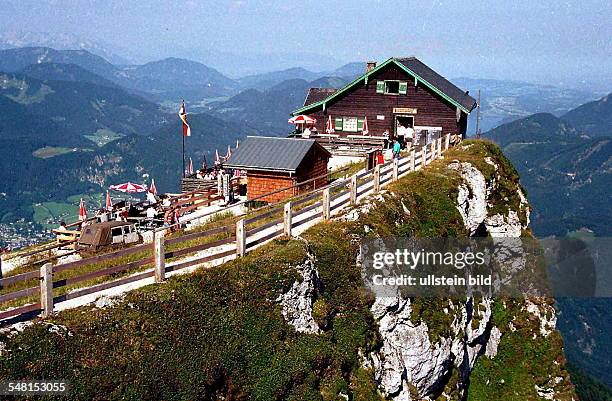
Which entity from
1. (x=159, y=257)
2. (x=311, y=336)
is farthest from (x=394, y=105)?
(x=159, y=257)

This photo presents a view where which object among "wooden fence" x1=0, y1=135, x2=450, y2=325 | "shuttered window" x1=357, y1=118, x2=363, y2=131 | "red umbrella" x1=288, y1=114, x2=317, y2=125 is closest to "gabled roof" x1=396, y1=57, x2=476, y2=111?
"shuttered window" x1=357, y1=118, x2=363, y2=131

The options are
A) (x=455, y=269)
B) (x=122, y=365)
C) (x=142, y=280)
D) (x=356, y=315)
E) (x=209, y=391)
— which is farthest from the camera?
(x=455, y=269)

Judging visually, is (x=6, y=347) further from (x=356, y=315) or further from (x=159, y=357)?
(x=356, y=315)

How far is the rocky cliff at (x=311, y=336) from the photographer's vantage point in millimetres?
13211

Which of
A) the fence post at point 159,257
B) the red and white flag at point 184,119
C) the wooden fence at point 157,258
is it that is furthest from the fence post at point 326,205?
the red and white flag at point 184,119

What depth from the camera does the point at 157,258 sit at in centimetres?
1569

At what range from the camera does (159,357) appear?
13891mm

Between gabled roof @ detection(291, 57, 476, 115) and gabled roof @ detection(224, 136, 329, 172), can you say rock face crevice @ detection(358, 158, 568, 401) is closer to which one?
gabled roof @ detection(224, 136, 329, 172)

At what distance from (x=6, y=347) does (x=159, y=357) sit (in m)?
3.37

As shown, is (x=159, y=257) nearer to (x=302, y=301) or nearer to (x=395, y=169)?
(x=302, y=301)

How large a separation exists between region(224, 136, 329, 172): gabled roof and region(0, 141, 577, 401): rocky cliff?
5.35 meters

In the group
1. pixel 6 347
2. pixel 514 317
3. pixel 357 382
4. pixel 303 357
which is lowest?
pixel 514 317

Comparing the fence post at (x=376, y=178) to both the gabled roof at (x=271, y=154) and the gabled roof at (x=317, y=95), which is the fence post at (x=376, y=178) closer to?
the gabled roof at (x=271, y=154)

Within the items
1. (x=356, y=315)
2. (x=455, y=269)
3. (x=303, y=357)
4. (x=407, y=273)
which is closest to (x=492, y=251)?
(x=455, y=269)
